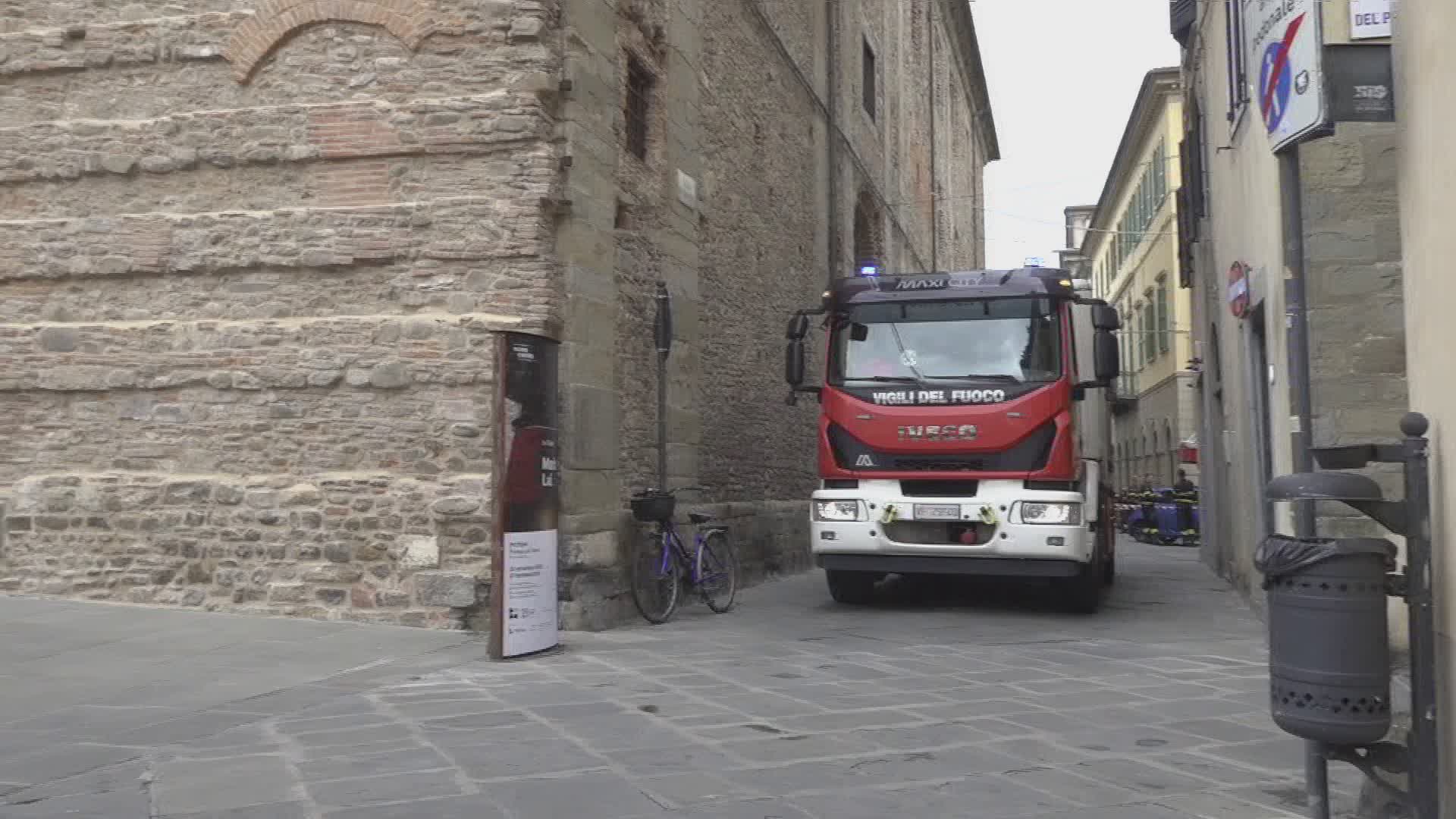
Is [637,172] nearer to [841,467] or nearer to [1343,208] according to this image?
[841,467]

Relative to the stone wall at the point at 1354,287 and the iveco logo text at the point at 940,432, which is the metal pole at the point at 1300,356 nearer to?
the stone wall at the point at 1354,287

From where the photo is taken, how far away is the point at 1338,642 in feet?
11.1

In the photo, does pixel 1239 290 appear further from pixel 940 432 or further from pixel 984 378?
pixel 940 432

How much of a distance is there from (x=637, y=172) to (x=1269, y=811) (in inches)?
291

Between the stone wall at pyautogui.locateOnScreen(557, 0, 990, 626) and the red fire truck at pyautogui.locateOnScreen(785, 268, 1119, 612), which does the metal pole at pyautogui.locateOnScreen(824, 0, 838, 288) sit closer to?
the stone wall at pyautogui.locateOnScreen(557, 0, 990, 626)

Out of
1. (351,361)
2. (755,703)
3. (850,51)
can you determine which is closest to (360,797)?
(755,703)

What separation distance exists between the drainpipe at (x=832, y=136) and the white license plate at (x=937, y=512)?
26.3 feet

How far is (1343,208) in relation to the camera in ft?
24.5

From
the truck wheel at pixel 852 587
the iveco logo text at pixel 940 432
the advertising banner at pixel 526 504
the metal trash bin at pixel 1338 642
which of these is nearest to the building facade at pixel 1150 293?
the truck wheel at pixel 852 587

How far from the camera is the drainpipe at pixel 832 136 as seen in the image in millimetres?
17391

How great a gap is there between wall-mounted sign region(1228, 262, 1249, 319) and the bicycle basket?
4644 millimetres

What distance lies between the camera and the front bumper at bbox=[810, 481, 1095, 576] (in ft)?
29.8

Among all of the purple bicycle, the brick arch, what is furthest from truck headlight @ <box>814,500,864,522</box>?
the brick arch

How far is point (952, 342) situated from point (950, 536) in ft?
4.88
